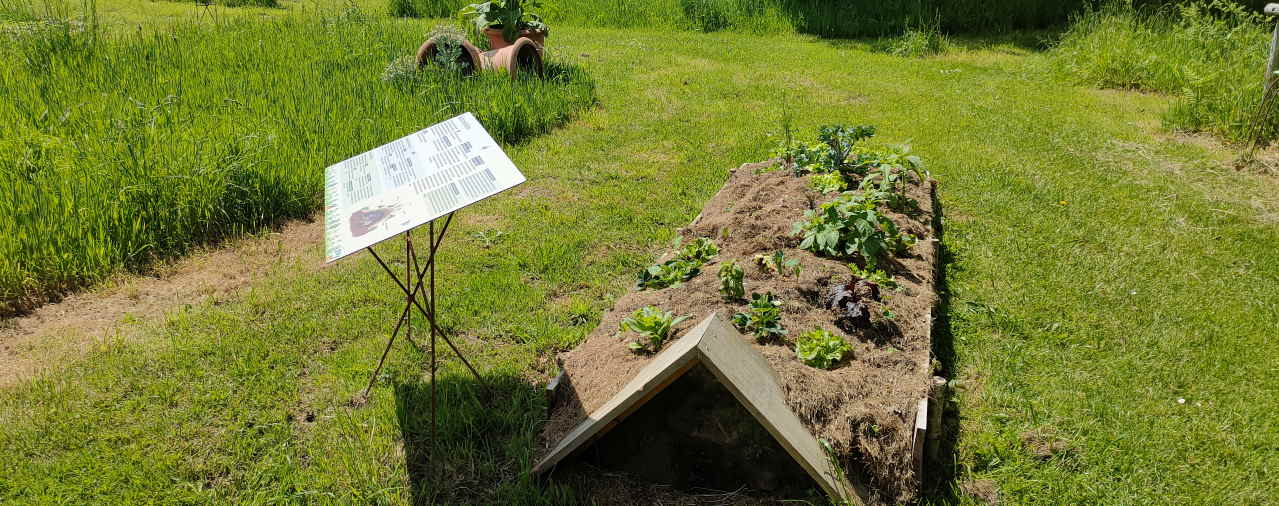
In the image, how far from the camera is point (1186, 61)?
28.2 ft

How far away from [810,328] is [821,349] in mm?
251

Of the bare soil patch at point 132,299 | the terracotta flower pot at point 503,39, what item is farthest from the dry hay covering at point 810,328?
the terracotta flower pot at point 503,39

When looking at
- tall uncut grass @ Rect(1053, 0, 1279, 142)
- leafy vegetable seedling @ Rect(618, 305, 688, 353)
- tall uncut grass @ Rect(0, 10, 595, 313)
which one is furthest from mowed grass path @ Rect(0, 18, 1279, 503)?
tall uncut grass @ Rect(0, 10, 595, 313)

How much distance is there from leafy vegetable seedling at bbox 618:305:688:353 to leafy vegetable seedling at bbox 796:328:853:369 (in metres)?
0.53

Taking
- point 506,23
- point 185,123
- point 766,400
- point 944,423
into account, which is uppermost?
point 506,23

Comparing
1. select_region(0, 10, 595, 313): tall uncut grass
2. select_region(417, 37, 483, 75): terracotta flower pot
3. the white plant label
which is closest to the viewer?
the white plant label

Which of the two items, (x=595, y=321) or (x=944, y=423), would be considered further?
(x=595, y=321)

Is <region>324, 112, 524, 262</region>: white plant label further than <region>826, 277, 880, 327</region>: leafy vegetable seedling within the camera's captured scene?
No

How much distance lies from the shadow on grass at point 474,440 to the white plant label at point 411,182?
972 mm

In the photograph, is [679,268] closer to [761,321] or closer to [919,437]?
[761,321]

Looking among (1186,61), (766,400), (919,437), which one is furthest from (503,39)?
(1186,61)

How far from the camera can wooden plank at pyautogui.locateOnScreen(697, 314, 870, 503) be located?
105 inches

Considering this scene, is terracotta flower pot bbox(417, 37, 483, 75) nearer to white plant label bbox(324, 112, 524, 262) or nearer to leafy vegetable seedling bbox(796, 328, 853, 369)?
white plant label bbox(324, 112, 524, 262)

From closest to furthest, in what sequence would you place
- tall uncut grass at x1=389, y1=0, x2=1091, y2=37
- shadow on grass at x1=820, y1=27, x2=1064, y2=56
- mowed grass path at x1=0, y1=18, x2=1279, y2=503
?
mowed grass path at x1=0, y1=18, x2=1279, y2=503, shadow on grass at x1=820, y1=27, x2=1064, y2=56, tall uncut grass at x1=389, y1=0, x2=1091, y2=37
